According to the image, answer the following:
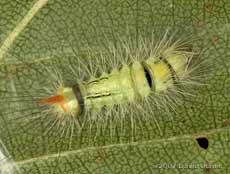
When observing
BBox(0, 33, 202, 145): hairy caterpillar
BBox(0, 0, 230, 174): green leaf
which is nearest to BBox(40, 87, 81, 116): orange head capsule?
BBox(0, 33, 202, 145): hairy caterpillar

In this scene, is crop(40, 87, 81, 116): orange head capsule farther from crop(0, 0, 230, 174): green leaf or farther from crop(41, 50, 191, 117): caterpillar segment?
crop(0, 0, 230, 174): green leaf

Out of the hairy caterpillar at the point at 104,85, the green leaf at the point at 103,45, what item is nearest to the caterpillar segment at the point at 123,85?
the hairy caterpillar at the point at 104,85

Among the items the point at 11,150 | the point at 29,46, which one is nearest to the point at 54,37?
the point at 29,46

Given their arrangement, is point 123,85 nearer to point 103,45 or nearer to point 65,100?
point 103,45

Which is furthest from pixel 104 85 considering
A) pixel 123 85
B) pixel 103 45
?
pixel 103 45

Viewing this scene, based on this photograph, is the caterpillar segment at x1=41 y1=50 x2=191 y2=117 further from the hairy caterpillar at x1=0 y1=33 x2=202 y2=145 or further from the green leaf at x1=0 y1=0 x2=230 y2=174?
the green leaf at x1=0 y1=0 x2=230 y2=174

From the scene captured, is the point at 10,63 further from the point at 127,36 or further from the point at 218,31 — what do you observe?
the point at 218,31
